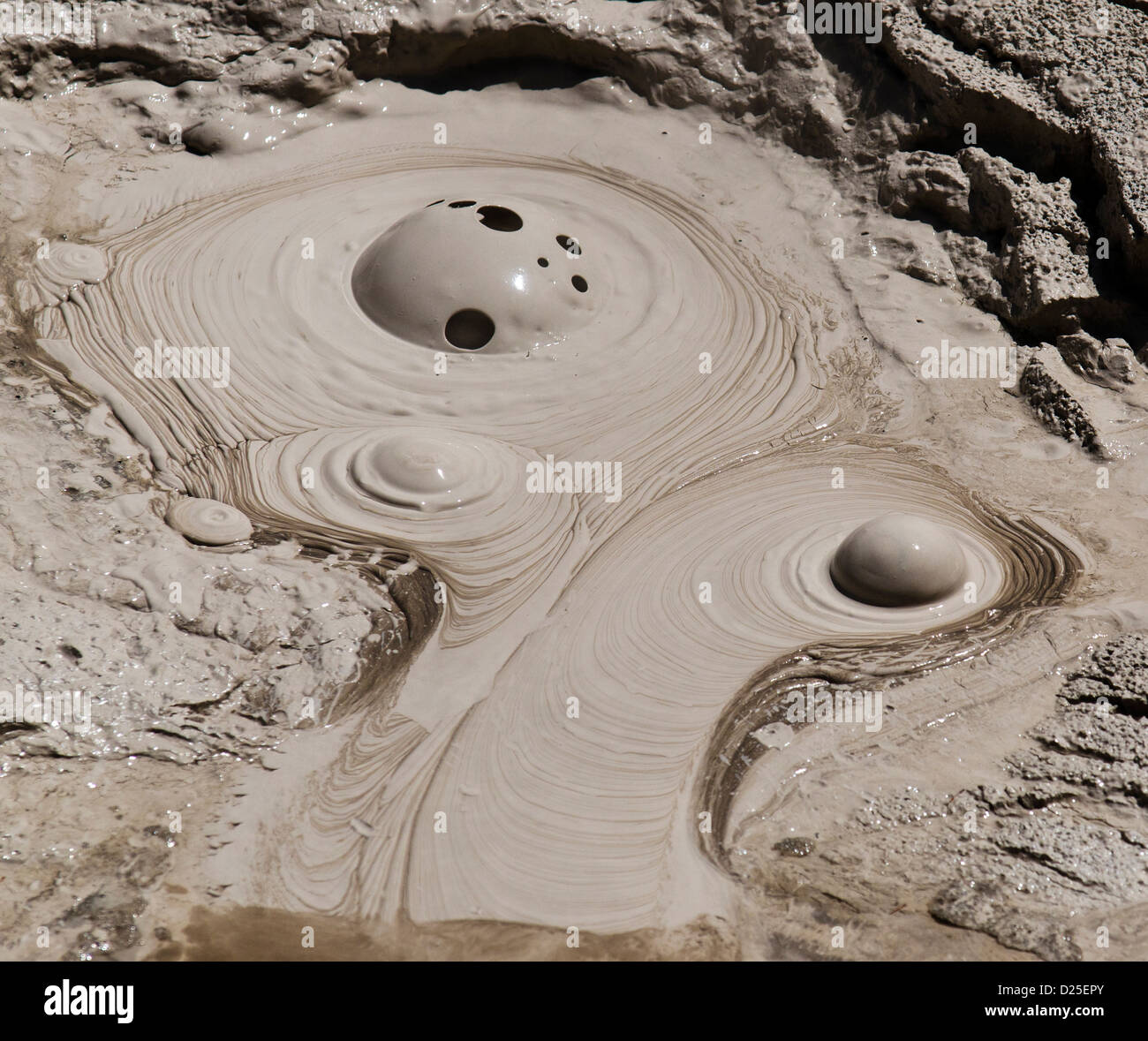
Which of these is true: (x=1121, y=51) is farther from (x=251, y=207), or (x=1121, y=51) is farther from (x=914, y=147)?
(x=251, y=207)

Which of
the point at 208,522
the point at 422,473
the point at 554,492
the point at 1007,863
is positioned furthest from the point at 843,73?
the point at 1007,863

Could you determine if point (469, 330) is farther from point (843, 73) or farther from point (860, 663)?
point (843, 73)

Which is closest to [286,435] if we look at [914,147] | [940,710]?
[940,710]

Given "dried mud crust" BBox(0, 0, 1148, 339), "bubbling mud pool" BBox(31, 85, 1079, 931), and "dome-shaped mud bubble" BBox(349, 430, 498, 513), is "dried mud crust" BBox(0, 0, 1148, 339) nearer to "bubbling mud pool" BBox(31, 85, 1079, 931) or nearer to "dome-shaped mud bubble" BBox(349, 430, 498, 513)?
"bubbling mud pool" BBox(31, 85, 1079, 931)

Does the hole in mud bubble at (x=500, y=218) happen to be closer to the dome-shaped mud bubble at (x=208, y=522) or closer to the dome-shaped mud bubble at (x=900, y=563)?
the dome-shaped mud bubble at (x=208, y=522)

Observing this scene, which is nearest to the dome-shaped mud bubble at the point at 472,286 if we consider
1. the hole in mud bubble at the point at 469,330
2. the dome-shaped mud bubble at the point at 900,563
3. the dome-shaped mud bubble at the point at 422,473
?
the hole in mud bubble at the point at 469,330
